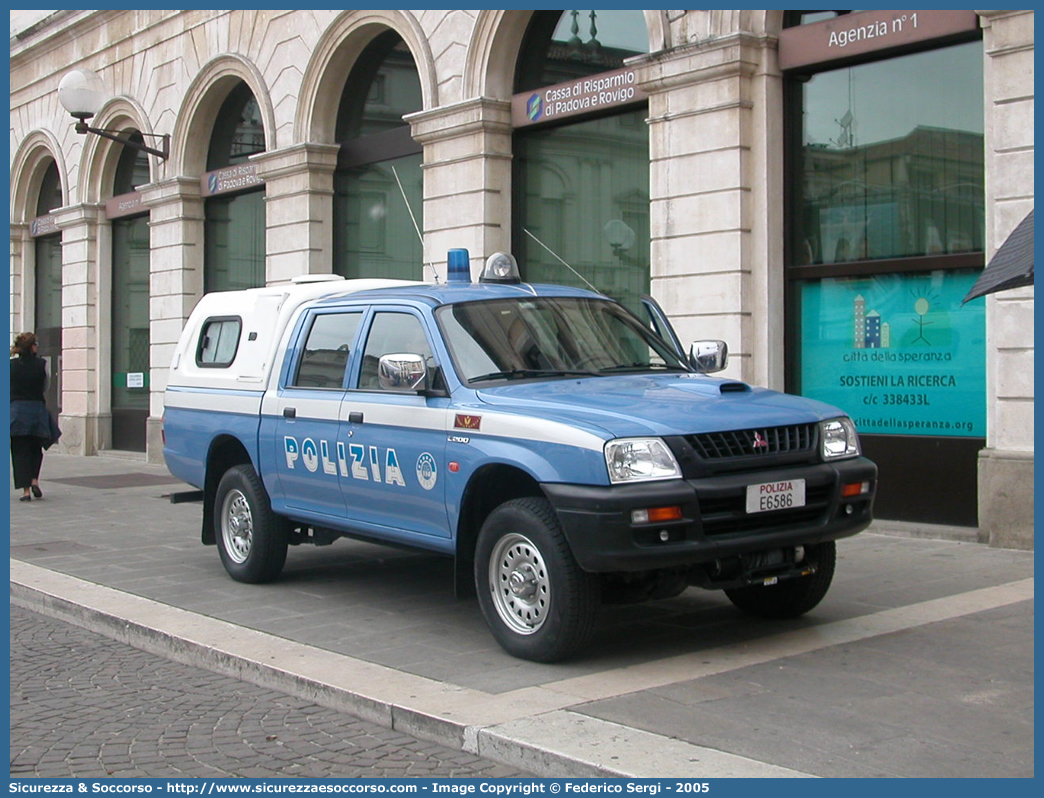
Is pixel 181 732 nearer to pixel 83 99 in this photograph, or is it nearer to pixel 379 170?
pixel 379 170

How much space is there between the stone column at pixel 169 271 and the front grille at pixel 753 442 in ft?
50.1

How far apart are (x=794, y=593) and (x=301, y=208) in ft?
39.2

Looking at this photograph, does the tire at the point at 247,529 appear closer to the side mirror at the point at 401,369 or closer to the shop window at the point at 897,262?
the side mirror at the point at 401,369

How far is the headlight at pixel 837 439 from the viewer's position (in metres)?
6.55

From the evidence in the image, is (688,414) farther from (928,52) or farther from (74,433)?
(74,433)

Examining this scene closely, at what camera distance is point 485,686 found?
5.91 meters

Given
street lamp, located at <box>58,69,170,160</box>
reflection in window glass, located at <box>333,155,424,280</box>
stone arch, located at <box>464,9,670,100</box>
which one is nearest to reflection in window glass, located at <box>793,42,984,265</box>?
stone arch, located at <box>464,9,670,100</box>

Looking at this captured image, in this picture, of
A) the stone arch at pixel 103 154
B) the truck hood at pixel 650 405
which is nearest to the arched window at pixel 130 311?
the stone arch at pixel 103 154

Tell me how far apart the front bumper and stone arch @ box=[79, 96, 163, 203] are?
694 inches

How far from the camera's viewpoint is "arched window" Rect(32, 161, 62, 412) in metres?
25.5

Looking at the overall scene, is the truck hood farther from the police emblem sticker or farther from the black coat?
the black coat

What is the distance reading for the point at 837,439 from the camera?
666cm
